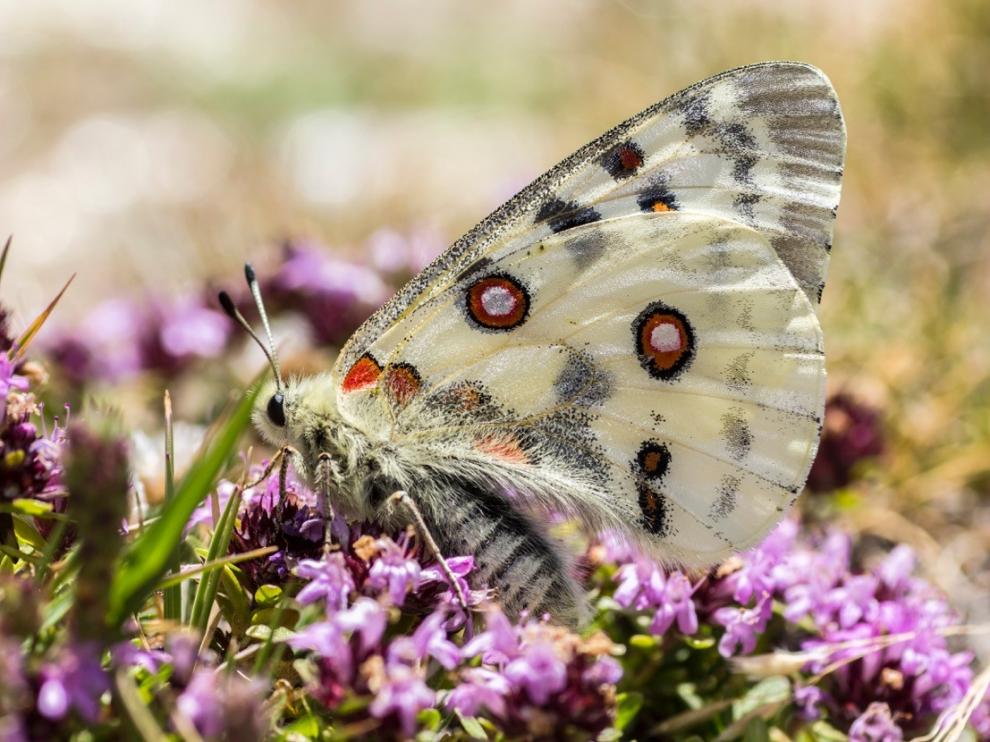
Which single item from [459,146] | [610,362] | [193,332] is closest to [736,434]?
[610,362]

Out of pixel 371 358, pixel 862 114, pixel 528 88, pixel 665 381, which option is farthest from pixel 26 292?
pixel 528 88

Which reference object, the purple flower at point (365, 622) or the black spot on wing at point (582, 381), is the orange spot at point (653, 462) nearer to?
the black spot on wing at point (582, 381)

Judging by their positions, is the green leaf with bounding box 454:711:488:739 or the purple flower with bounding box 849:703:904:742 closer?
the green leaf with bounding box 454:711:488:739

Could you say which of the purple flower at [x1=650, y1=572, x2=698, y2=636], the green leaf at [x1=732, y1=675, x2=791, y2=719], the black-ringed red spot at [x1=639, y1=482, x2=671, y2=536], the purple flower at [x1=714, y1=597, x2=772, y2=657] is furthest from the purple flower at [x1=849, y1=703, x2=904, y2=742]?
the black-ringed red spot at [x1=639, y1=482, x2=671, y2=536]

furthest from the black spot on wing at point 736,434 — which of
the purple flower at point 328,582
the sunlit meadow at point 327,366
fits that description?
the purple flower at point 328,582

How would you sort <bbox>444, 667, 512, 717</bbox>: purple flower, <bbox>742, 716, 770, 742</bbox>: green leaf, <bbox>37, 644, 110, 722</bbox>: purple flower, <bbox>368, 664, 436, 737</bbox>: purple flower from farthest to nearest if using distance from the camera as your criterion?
1. <bbox>742, 716, 770, 742</bbox>: green leaf
2. <bbox>444, 667, 512, 717</bbox>: purple flower
3. <bbox>368, 664, 436, 737</bbox>: purple flower
4. <bbox>37, 644, 110, 722</bbox>: purple flower

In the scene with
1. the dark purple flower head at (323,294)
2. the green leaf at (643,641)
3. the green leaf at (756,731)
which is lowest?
the green leaf at (756,731)

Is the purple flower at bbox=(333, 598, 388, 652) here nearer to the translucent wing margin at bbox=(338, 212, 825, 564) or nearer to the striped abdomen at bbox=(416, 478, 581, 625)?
the striped abdomen at bbox=(416, 478, 581, 625)
